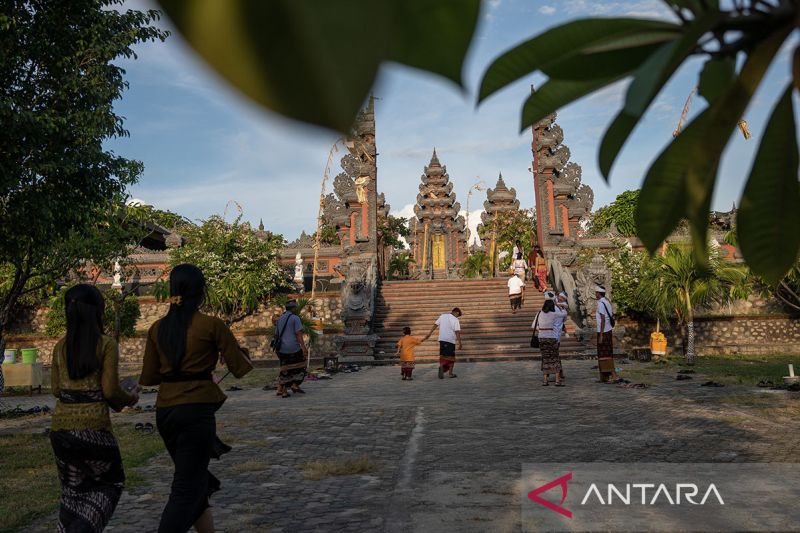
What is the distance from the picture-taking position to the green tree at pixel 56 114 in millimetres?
6441

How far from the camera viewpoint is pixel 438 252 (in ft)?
120

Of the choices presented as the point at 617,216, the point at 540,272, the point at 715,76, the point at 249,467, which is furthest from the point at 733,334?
the point at 617,216

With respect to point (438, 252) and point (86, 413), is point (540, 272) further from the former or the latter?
point (86, 413)

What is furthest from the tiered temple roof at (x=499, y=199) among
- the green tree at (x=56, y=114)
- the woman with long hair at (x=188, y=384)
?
the woman with long hair at (x=188, y=384)

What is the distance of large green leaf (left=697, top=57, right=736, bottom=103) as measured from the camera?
652mm

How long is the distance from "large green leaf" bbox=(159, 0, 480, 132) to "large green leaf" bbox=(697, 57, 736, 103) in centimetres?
50

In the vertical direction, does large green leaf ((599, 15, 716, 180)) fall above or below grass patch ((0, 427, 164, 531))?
above

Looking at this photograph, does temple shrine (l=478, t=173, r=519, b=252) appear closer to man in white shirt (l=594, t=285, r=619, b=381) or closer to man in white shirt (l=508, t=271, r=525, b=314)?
man in white shirt (l=508, t=271, r=525, b=314)

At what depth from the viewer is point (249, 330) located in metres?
20.8

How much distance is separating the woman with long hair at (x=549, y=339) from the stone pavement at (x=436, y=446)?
1.42 ft

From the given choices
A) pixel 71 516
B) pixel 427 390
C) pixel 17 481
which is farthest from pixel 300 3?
pixel 427 390

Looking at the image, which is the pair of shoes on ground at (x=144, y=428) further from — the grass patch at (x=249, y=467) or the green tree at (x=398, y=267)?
the green tree at (x=398, y=267)

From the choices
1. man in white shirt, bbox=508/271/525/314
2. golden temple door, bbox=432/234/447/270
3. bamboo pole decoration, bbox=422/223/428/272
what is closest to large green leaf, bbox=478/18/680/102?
man in white shirt, bbox=508/271/525/314

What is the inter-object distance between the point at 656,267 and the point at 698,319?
225 inches
